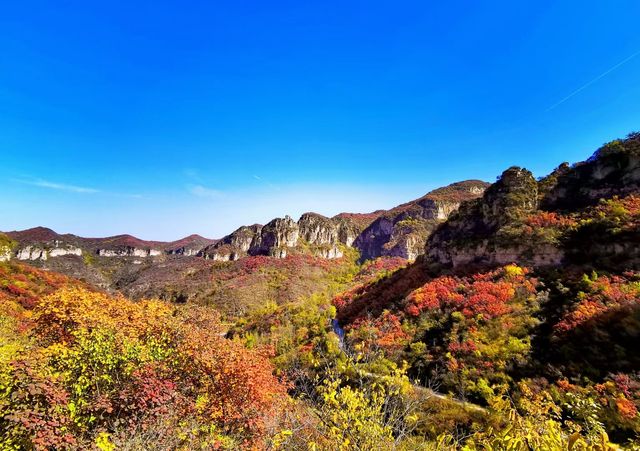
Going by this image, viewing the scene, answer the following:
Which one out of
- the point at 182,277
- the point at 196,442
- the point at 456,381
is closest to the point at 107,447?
the point at 196,442

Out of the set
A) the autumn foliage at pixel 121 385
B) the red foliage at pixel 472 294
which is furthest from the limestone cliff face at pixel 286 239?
the autumn foliage at pixel 121 385

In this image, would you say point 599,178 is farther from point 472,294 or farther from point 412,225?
point 412,225

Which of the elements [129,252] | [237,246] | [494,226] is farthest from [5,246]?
[129,252]

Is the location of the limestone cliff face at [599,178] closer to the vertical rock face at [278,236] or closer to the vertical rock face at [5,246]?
the vertical rock face at [5,246]

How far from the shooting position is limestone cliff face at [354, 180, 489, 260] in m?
Answer: 114

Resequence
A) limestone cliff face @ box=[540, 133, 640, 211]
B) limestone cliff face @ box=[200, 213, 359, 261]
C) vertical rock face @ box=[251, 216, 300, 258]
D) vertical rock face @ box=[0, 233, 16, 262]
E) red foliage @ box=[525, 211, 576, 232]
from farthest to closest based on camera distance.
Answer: limestone cliff face @ box=[200, 213, 359, 261]
vertical rock face @ box=[251, 216, 300, 258]
vertical rock face @ box=[0, 233, 16, 262]
limestone cliff face @ box=[540, 133, 640, 211]
red foliage @ box=[525, 211, 576, 232]

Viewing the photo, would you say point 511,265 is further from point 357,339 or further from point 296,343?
point 296,343

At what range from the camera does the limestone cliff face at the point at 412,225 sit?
375ft

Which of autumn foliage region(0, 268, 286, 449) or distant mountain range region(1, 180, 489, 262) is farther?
distant mountain range region(1, 180, 489, 262)

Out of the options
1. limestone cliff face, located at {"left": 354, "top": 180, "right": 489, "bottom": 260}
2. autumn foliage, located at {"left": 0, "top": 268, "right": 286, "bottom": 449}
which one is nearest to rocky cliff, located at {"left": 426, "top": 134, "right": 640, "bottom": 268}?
autumn foliage, located at {"left": 0, "top": 268, "right": 286, "bottom": 449}

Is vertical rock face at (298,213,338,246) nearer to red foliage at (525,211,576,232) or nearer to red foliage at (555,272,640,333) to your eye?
red foliage at (525,211,576,232)

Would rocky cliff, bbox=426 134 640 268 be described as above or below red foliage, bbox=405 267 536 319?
above

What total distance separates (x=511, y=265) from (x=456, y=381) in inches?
687

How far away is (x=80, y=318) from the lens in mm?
16078
